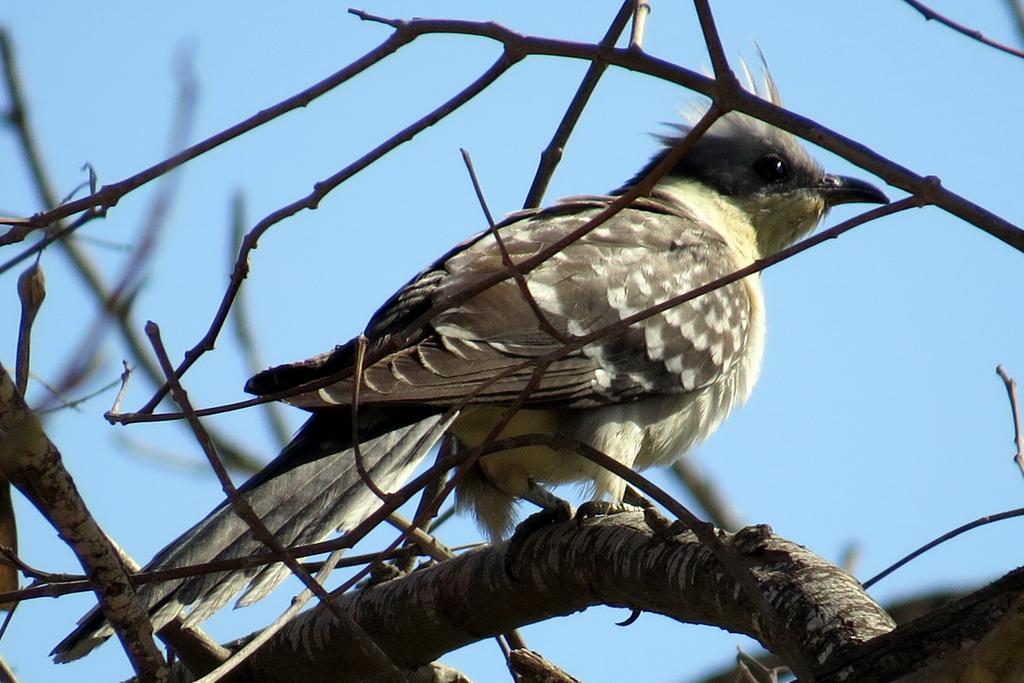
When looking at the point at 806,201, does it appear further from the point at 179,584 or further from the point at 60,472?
the point at 60,472

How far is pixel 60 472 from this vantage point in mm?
2076

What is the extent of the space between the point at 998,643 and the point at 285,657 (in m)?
2.28

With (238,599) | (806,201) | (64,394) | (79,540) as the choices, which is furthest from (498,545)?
(806,201)

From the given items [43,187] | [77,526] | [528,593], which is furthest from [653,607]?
[43,187]

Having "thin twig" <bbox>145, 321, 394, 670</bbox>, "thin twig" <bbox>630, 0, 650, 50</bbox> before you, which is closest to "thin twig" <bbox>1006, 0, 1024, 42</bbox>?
"thin twig" <bbox>630, 0, 650, 50</bbox>

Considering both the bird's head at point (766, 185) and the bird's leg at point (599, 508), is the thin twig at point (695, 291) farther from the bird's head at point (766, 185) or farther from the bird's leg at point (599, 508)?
the bird's head at point (766, 185)

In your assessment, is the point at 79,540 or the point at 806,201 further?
the point at 806,201

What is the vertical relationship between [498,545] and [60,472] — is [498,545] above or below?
above

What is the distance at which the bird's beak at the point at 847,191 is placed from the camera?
6062 millimetres

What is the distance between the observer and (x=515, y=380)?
3.79 metres

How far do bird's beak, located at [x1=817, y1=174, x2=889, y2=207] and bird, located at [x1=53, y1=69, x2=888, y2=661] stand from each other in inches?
3.3

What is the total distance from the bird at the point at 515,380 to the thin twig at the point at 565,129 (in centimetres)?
21

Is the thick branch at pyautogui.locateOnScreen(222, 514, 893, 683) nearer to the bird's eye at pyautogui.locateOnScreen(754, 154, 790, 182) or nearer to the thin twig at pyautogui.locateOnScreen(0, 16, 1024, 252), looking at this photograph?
the thin twig at pyautogui.locateOnScreen(0, 16, 1024, 252)

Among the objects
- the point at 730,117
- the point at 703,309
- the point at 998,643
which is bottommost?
the point at 998,643
